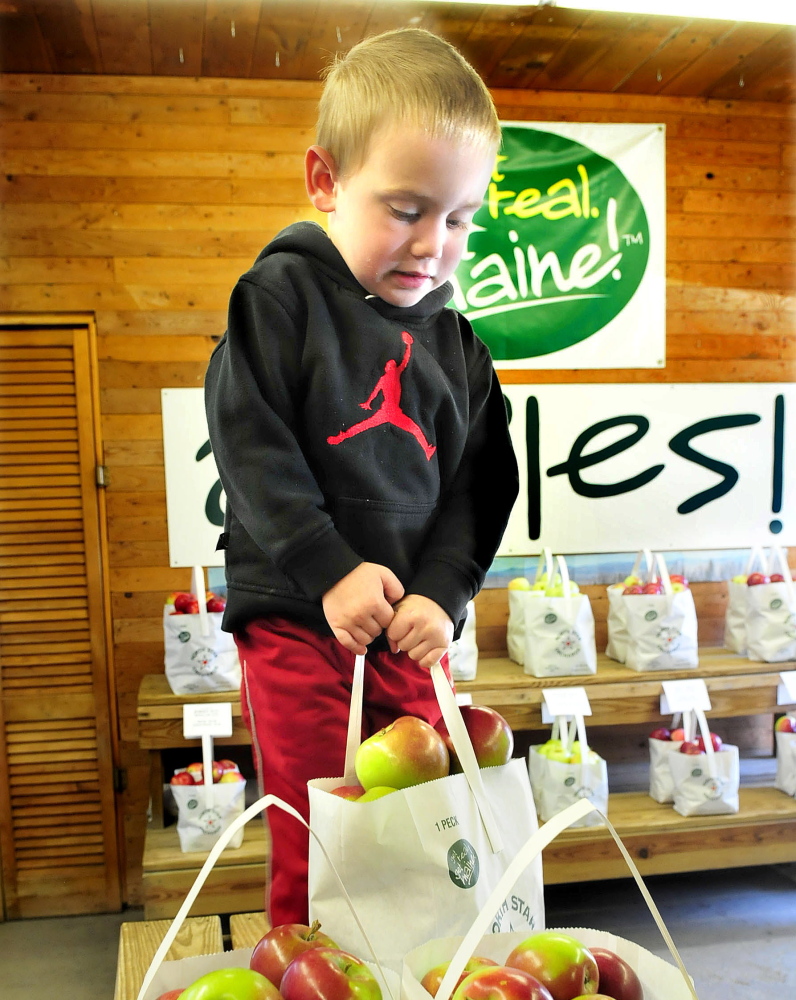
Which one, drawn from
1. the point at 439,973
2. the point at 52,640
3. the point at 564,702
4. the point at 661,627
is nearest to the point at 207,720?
the point at 52,640

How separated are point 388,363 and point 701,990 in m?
2.11

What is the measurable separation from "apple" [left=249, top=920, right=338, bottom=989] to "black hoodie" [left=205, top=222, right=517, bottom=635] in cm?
32

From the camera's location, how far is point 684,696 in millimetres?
2744

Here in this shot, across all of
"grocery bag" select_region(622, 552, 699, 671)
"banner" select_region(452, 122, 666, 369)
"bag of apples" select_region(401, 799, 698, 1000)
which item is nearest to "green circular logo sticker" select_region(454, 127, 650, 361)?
"banner" select_region(452, 122, 666, 369)

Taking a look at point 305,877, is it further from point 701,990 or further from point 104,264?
point 104,264

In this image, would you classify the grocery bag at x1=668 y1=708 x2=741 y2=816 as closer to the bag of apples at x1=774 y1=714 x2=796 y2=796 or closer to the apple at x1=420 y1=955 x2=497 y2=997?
the bag of apples at x1=774 y1=714 x2=796 y2=796

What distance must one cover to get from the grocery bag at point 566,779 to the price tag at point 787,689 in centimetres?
67

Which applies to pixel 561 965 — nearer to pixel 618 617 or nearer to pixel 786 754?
pixel 618 617

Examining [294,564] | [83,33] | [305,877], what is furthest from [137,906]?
[83,33]

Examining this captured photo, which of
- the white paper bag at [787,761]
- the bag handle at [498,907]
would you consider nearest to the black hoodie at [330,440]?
the bag handle at [498,907]

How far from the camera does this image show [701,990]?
7.70 feet

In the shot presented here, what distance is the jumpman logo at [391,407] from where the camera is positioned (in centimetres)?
100

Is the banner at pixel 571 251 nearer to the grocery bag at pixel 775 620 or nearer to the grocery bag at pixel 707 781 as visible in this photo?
the grocery bag at pixel 775 620

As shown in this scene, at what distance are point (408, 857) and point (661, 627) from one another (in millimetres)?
2161
